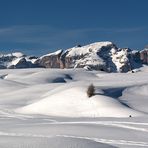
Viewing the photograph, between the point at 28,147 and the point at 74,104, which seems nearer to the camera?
the point at 28,147

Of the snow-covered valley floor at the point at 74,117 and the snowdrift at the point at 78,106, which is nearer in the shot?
the snow-covered valley floor at the point at 74,117

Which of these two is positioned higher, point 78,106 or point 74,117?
point 78,106

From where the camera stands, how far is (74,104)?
148ft

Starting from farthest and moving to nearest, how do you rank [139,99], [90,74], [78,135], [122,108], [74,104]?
1. [90,74]
2. [139,99]
3. [74,104]
4. [122,108]
5. [78,135]

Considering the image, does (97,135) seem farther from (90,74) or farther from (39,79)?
(90,74)

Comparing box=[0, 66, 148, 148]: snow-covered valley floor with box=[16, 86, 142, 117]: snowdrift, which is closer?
box=[0, 66, 148, 148]: snow-covered valley floor

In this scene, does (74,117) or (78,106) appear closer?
(74,117)

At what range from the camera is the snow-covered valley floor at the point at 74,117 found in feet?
44.3

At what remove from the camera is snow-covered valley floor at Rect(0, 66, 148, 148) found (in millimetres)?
13508

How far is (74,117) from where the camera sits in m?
32.9

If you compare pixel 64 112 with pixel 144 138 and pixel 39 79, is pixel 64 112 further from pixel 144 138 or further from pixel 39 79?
pixel 39 79

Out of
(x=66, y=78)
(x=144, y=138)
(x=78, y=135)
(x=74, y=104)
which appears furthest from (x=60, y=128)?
(x=66, y=78)

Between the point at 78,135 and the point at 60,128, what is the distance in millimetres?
1573

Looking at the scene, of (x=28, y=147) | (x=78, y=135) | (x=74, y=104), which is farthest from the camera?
(x=74, y=104)
